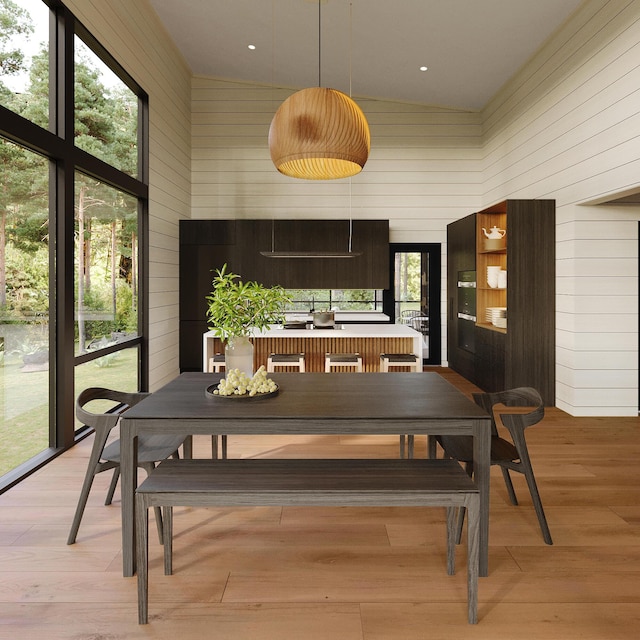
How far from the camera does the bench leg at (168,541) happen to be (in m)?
2.25

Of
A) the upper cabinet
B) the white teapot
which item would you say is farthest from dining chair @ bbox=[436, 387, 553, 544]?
the upper cabinet

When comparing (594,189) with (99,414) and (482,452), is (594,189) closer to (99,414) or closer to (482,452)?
(482,452)

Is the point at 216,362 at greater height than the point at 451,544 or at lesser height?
greater

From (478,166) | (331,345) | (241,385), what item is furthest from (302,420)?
(478,166)

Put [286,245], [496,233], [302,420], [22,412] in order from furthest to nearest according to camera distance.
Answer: [286,245], [496,233], [22,412], [302,420]

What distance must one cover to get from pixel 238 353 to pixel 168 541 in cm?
94

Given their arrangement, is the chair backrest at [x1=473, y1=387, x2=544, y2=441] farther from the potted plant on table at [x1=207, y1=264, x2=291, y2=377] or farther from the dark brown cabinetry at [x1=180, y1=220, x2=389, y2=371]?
the dark brown cabinetry at [x1=180, y1=220, x2=389, y2=371]

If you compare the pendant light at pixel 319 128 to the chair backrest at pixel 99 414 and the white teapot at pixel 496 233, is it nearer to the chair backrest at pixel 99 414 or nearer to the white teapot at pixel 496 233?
the chair backrest at pixel 99 414

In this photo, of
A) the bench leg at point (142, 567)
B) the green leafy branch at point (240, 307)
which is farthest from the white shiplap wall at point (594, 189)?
the bench leg at point (142, 567)

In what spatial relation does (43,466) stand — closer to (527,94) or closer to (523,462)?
(523,462)

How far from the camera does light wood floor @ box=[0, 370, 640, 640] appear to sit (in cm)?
198

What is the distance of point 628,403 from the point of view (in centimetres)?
512

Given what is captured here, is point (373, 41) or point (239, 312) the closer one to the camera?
point (239, 312)

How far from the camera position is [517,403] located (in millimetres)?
3219
